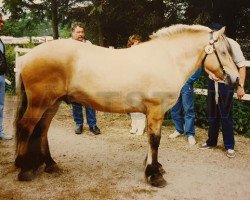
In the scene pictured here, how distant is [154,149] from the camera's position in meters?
4.45

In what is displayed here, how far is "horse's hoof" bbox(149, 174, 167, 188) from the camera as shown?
171 inches

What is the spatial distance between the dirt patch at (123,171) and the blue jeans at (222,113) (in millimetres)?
246

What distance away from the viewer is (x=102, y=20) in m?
11.4

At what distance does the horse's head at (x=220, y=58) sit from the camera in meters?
4.44

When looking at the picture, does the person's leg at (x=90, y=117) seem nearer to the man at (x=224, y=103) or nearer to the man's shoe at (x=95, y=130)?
the man's shoe at (x=95, y=130)

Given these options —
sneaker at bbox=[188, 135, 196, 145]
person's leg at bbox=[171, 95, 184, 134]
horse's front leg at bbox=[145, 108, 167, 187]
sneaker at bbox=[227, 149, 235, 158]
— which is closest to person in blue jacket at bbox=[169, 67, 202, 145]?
sneaker at bbox=[188, 135, 196, 145]

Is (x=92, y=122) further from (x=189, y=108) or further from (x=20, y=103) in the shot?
(x=20, y=103)

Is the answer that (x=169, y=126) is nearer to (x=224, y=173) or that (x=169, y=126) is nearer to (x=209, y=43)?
(x=224, y=173)

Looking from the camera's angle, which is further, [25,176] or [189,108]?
[189,108]

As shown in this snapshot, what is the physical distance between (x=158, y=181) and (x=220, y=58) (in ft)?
5.92

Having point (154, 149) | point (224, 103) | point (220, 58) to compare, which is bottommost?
point (154, 149)


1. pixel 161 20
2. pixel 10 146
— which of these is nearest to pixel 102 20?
pixel 161 20

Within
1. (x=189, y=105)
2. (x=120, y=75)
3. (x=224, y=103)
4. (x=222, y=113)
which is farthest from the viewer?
(x=189, y=105)

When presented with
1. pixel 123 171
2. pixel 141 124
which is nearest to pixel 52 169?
pixel 123 171
